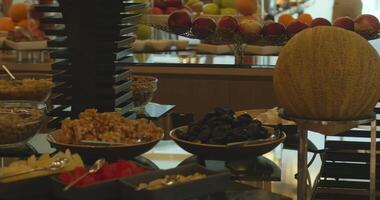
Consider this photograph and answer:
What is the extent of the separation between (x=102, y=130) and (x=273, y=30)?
5.56 feet

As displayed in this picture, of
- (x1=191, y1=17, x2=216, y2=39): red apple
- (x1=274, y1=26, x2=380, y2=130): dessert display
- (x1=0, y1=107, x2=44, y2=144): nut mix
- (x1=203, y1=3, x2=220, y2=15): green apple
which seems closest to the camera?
(x1=274, y1=26, x2=380, y2=130): dessert display

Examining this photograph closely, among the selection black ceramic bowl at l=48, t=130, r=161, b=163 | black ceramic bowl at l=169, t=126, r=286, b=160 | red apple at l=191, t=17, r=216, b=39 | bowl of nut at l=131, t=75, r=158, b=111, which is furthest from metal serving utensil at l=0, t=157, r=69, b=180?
red apple at l=191, t=17, r=216, b=39

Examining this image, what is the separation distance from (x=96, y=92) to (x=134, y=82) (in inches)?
12.3

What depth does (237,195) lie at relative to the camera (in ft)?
4.33

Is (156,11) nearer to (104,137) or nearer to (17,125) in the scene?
(17,125)

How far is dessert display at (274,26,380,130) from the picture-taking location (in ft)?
3.96

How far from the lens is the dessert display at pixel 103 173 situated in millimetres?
1263

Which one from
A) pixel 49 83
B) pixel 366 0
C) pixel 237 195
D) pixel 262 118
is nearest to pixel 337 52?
pixel 237 195

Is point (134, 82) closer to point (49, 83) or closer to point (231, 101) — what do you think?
point (49, 83)

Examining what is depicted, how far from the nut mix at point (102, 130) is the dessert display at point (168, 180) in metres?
0.23

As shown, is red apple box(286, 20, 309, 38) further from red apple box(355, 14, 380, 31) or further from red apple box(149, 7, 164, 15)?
red apple box(149, 7, 164, 15)

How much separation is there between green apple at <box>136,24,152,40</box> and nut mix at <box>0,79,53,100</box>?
172 centimetres

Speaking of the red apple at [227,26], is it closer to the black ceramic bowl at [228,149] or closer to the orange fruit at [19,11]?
the orange fruit at [19,11]

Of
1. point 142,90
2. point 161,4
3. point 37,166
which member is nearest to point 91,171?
point 37,166
